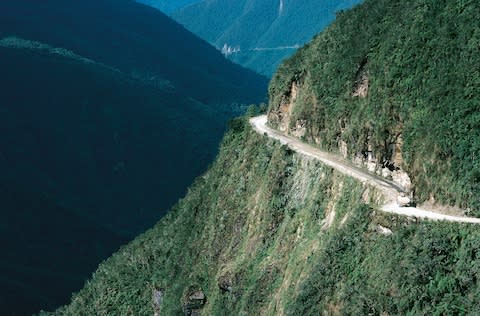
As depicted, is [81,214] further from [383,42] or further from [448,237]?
[448,237]

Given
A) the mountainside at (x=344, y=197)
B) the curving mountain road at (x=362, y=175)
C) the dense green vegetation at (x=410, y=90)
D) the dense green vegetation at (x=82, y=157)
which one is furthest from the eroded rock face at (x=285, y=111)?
the dense green vegetation at (x=82, y=157)

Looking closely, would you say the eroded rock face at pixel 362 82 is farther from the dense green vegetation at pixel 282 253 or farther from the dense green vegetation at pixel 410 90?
the dense green vegetation at pixel 282 253

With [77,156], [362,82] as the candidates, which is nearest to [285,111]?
[362,82]

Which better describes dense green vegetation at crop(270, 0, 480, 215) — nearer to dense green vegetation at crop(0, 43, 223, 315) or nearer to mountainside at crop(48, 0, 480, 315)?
mountainside at crop(48, 0, 480, 315)

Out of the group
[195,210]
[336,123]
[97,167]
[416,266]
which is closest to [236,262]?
[336,123]

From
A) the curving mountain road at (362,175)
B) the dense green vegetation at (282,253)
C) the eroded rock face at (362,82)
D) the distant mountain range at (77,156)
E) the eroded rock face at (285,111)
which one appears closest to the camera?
the dense green vegetation at (282,253)
